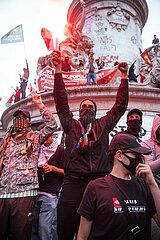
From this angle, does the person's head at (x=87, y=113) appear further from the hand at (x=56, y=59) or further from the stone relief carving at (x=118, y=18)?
the stone relief carving at (x=118, y=18)

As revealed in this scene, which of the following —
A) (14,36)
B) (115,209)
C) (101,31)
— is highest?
(101,31)

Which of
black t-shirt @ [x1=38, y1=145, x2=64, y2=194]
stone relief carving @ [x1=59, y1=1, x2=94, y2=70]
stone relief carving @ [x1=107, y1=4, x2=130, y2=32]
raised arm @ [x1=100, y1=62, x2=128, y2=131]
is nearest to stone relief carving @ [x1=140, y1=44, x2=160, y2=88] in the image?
stone relief carving @ [x1=59, y1=1, x2=94, y2=70]

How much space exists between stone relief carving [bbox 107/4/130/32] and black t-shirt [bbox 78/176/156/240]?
52.3ft

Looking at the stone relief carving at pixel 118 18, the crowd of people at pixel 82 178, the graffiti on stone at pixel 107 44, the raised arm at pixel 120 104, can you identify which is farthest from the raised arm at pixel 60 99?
the stone relief carving at pixel 118 18

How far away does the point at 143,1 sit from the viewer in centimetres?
1956

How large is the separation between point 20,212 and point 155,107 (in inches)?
331

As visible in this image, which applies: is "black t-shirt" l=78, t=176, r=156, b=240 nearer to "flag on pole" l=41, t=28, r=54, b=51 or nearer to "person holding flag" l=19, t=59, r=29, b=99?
"flag on pole" l=41, t=28, r=54, b=51

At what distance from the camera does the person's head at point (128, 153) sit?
2.58m

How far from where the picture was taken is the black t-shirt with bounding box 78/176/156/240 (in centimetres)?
236

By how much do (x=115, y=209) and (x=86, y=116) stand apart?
1728mm

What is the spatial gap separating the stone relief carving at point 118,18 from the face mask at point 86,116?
14.4 meters

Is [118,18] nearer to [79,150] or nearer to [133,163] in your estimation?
[79,150]

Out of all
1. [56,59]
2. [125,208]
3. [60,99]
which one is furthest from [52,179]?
[125,208]

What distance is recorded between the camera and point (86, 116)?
3.93 metres
